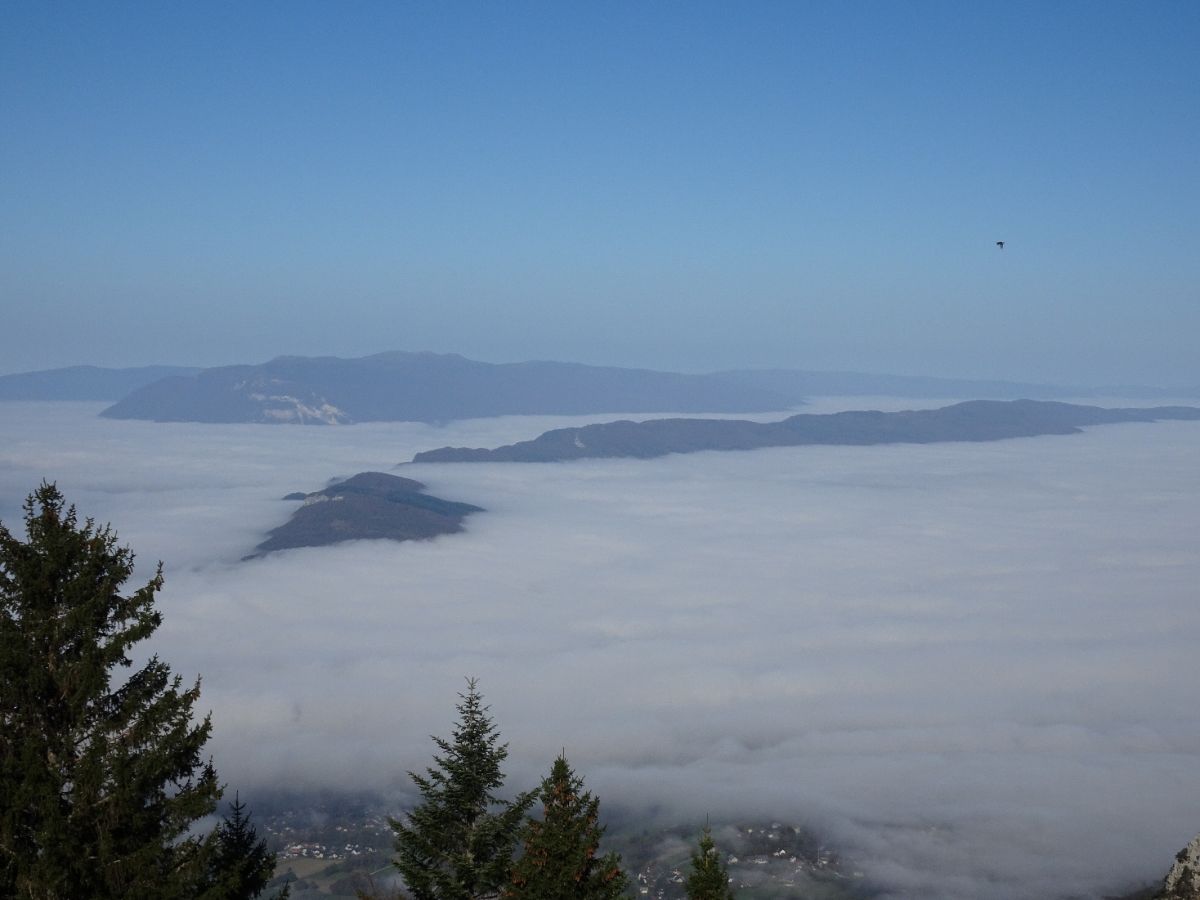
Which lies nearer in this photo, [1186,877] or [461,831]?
[461,831]

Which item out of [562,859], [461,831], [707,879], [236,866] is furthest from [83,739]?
[707,879]

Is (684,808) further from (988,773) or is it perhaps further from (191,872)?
(191,872)

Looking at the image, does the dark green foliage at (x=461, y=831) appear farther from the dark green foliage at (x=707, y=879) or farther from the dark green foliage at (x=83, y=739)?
the dark green foliage at (x=83, y=739)


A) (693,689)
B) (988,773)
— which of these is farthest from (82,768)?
(693,689)

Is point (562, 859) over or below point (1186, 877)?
over

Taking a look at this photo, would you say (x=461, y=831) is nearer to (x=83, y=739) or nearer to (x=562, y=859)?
(x=562, y=859)

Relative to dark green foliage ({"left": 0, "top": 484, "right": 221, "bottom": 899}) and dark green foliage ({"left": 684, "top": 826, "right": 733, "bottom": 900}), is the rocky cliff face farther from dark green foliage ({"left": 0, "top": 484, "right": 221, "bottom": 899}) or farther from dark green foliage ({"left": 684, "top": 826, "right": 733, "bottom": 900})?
dark green foliage ({"left": 0, "top": 484, "right": 221, "bottom": 899})
